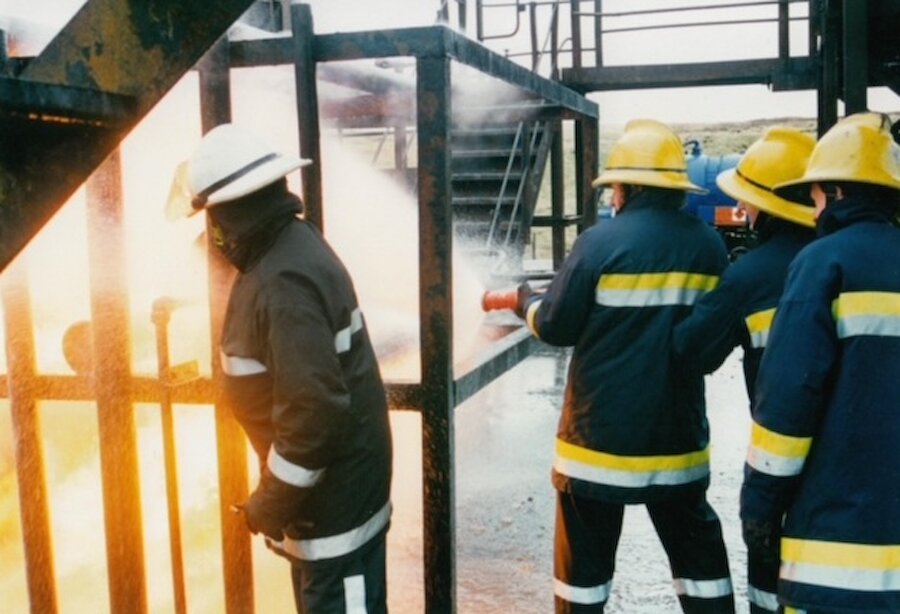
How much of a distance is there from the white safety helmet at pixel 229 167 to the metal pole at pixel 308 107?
1.47 feet

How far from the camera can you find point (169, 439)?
2.91m

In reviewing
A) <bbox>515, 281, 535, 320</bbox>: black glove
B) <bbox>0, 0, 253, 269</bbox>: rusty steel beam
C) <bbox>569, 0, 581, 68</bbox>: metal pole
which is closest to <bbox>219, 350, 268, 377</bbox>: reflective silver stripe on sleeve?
<bbox>0, 0, 253, 269</bbox>: rusty steel beam

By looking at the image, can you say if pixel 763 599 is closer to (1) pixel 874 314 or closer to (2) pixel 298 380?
(1) pixel 874 314

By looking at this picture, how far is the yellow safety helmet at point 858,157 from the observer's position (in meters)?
2.42

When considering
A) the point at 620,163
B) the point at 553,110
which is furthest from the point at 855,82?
the point at 620,163

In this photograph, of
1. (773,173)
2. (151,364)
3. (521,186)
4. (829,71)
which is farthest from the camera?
(521,186)

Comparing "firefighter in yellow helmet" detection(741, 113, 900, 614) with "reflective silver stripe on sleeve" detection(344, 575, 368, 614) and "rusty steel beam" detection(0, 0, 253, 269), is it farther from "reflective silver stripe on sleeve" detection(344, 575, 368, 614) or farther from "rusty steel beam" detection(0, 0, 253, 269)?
"rusty steel beam" detection(0, 0, 253, 269)

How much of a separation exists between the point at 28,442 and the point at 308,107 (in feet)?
5.22

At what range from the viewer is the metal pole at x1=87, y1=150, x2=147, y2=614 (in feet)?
9.54

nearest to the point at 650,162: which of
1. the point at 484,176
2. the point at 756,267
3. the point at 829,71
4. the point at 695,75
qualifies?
the point at 756,267

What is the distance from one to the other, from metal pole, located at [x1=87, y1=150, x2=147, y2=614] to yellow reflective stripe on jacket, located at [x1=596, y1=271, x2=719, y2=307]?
1.73 metres

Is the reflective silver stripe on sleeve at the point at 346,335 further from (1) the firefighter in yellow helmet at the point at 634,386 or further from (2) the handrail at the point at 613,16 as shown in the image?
(2) the handrail at the point at 613,16

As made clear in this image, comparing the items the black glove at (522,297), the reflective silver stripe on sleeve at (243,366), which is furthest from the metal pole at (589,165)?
the reflective silver stripe on sleeve at (243,366)

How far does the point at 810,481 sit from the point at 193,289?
2352 millimetres
